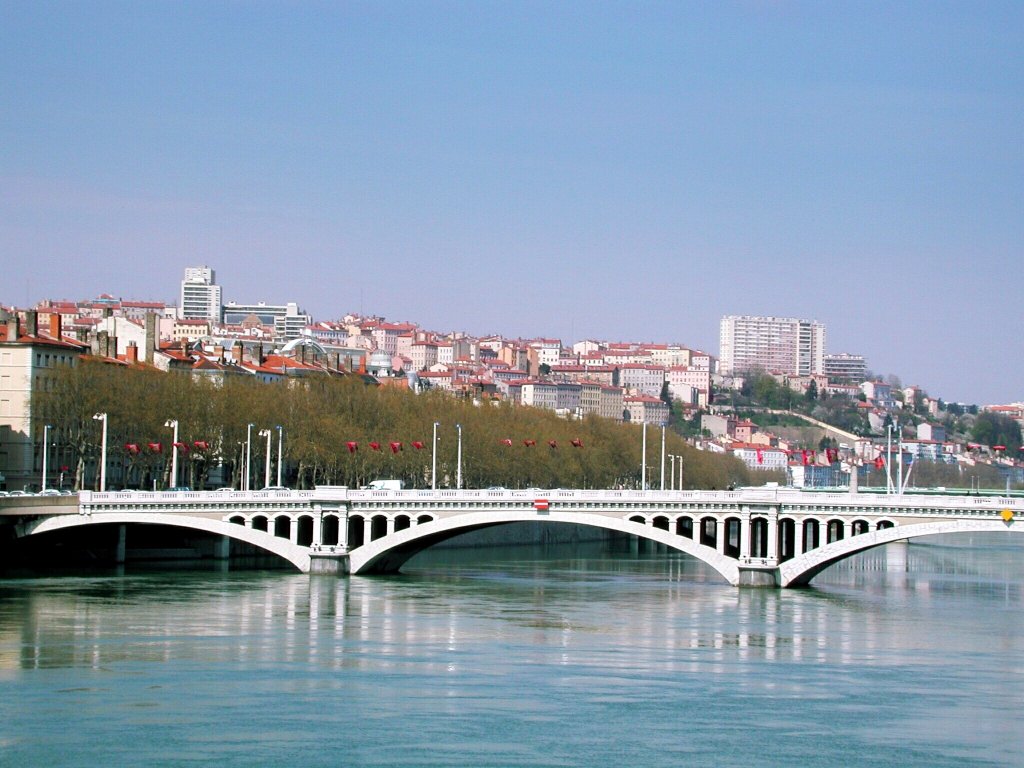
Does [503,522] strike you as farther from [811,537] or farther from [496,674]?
[496,674]

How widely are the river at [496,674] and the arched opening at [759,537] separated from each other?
84.6 inches

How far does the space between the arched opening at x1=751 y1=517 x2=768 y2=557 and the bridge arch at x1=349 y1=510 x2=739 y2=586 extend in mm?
1419

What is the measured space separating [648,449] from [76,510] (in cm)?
6556

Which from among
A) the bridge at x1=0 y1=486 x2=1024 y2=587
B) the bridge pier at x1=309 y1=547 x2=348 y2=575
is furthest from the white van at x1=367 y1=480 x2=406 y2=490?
the bridge pier at x1=309 y1=547 x2=348 y2=575

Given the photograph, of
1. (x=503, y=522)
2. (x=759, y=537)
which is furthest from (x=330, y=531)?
(x=759, y=537)

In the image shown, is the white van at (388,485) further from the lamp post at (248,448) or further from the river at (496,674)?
the lamp post at (248,448)

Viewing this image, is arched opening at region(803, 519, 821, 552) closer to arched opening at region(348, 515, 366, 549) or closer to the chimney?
arched opening at region(348, 515, 366, 549)

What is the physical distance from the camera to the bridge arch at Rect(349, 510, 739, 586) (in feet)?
211

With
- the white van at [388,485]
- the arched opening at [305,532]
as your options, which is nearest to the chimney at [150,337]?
the white van at [388,485]

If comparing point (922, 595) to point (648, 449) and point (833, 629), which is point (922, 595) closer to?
point (833, 629)

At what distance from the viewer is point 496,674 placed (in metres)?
45.2

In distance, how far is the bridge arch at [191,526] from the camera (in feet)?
220

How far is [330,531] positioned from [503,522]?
22.9ft

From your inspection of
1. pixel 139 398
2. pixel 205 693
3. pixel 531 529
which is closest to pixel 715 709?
pixel 205 693
